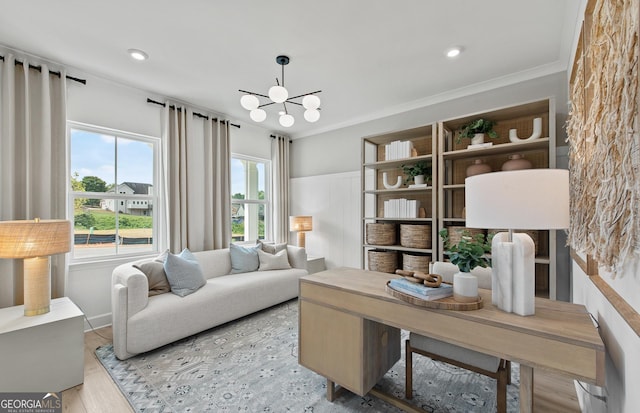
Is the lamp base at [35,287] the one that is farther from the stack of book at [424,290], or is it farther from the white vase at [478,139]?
the white vase at [478,139]

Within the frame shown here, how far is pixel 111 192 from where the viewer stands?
3.18 m

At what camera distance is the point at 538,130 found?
8.00 feet

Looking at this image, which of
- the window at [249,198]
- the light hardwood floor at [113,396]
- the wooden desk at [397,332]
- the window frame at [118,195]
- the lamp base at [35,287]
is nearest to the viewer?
the wooden desk at [397,332]

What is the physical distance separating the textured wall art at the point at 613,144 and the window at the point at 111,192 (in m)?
3.96

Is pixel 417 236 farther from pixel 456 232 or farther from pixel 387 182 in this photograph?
pixel 387 182

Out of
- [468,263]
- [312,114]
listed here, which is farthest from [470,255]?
[312,114]

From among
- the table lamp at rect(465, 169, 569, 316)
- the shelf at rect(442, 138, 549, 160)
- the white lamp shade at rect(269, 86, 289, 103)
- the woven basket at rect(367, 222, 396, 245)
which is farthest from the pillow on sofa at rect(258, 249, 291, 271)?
the table lamp at rect(465, 169, 569, 316)

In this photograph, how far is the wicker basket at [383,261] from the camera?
3334 millimetres

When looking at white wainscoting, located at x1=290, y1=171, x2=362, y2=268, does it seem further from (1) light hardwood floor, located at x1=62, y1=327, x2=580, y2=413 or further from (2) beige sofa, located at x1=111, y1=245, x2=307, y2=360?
(1) light hardwood floor, located at x1=62, y1=327, x2=580, y2=413

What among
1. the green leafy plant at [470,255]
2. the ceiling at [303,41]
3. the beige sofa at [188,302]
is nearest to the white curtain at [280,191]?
the beige sofa at [188,302]

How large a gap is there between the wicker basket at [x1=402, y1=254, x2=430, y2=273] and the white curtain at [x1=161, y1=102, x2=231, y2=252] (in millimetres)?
2491

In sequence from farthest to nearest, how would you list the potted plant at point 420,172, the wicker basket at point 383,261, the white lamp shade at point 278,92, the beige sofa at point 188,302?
the wicker basket at point 383,261 < the potted plant at point 420,172 < the beige sofa at point 188,302 < the white lamp shade at point 278,92

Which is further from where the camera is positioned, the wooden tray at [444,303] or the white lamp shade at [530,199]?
the wooden tray at [444,303]

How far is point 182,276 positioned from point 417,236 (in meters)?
2.51
